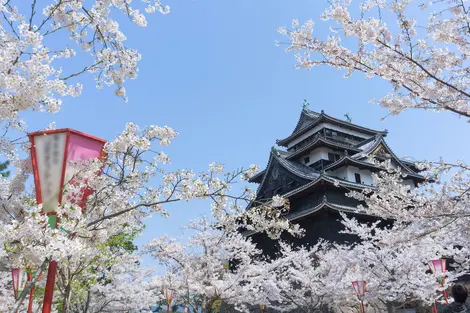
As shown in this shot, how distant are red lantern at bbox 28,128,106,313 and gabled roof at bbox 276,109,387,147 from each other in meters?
26.9

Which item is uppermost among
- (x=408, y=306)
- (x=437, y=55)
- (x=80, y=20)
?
(x=437, y=55)

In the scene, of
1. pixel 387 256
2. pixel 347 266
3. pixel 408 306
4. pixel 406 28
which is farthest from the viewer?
pixel 408 306

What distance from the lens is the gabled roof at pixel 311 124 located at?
29891 mm

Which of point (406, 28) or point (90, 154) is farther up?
point (406, 28)

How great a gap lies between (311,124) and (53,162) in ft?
91.9

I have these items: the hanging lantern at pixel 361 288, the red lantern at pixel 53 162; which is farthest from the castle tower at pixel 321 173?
the red lantern at pixel 53 162

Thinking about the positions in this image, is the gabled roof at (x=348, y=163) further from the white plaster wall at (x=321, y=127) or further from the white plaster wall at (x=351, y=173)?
the white plaster wall at (x=321, y=127)

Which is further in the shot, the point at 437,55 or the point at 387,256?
the point at 387,256

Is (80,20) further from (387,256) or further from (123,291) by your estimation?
(123,291)

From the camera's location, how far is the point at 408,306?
66.6ft

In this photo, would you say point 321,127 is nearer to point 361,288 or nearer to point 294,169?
point 294,169

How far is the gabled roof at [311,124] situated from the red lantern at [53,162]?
88.2 feet

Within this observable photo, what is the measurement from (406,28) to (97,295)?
17238 millimetres

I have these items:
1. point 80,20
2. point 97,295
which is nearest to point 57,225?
point 80,20
